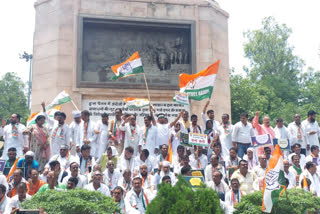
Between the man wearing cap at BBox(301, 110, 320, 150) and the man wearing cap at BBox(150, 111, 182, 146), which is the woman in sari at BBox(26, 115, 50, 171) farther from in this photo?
the man wearing cap at BBox(301, 110, 320, 150)

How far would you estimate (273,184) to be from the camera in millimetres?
7277

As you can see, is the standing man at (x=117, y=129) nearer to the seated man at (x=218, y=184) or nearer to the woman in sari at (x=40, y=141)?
the woman in sari at (x=40, y=141)

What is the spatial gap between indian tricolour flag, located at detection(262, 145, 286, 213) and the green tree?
112 feet

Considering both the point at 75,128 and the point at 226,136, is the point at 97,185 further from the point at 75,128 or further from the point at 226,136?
the point at 226,136

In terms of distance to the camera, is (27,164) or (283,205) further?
(27,164)

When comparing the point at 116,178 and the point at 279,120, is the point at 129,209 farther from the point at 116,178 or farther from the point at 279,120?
the point at 279,120

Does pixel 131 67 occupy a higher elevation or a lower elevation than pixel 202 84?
higher

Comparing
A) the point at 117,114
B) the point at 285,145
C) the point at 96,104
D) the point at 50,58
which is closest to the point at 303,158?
the point at 285,145

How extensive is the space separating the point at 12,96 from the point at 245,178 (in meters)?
35.1

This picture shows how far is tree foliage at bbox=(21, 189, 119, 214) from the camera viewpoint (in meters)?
6.59

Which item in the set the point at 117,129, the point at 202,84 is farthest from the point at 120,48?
the point at 117,129

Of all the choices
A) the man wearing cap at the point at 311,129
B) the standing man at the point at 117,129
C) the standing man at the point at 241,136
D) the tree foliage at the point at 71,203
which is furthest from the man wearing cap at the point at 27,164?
the man wearing cap at the point at 311,129

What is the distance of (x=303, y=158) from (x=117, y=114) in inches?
218

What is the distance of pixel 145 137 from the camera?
11.9 metres
